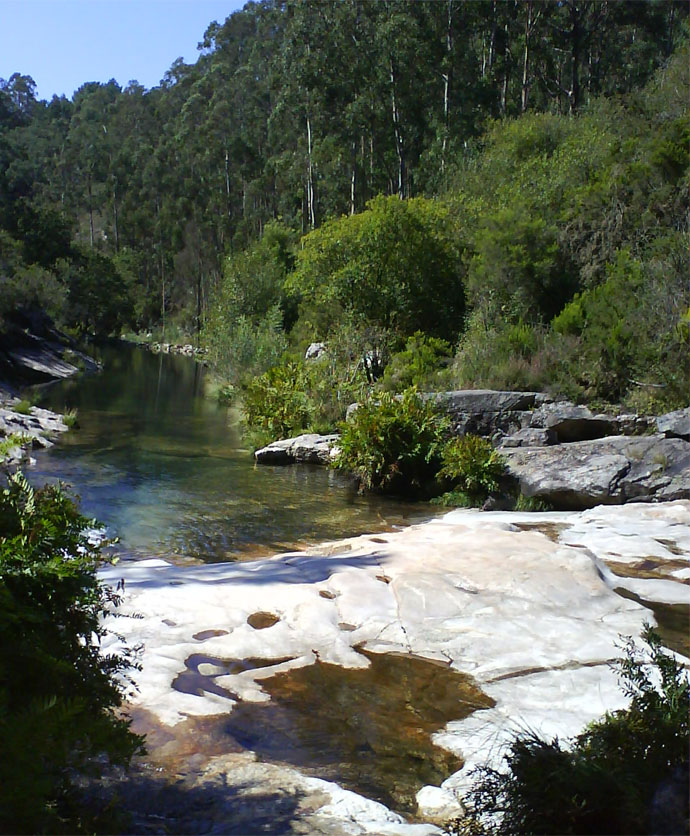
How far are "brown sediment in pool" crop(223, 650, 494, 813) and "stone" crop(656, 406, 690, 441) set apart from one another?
7.87 m

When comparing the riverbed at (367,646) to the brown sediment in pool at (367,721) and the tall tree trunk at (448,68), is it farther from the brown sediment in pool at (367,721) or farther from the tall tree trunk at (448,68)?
the tall tree trunk at (448,68)

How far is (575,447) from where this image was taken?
1185 cm

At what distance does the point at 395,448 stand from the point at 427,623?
696 centimetres

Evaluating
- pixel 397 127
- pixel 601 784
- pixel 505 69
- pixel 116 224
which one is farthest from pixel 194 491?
pixel 116 224

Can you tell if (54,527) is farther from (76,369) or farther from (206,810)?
(76,369)

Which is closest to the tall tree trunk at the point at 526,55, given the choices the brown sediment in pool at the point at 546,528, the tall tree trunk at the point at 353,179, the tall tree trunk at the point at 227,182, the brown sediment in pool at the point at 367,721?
the tall tree trunk at the point at 353,179

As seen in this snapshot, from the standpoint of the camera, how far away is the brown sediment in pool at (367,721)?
369cm

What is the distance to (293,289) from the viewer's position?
26.1 metres

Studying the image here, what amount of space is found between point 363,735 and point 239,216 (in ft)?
203

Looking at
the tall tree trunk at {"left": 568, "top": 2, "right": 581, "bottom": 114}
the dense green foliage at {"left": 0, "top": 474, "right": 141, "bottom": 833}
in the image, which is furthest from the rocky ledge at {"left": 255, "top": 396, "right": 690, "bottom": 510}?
the tall tree trunk at {"left": 568, "top": 2, "right": 581, "bottom": 114}

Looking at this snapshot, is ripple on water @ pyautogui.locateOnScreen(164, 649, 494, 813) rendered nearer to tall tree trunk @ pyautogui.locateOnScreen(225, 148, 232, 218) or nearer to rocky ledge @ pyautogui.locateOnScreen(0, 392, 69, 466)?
rocky ledge @ pyautogui.locateOnScreen(0, 392, 69, 466)

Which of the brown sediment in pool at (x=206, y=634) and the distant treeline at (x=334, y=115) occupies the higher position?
the distant treeline at (x=334, y=115)

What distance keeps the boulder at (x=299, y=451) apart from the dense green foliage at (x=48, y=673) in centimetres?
1135

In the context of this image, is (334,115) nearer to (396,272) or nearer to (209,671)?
(396,272)
